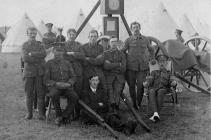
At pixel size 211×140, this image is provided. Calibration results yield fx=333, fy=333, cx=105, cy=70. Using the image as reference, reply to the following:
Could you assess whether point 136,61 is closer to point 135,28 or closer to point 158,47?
point 135,28

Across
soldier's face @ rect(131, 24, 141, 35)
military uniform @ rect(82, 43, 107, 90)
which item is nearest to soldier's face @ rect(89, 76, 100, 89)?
military uniform @ rect(82, 43, 107, 90)

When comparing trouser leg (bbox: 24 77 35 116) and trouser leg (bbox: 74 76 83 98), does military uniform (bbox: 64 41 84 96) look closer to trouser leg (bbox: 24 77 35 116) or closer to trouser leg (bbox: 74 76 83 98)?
trouser leg (bbox: 74 76 83 98)

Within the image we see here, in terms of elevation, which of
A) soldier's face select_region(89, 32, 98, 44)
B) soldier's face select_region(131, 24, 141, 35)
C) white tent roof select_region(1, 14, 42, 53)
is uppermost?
white tent roof select_region(1, 14, 42, 53)

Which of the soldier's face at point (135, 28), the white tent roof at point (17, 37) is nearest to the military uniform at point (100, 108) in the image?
the soldier's face at point (135, 28)

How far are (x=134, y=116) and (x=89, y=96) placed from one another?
0.80m

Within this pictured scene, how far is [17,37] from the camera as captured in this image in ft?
74.8

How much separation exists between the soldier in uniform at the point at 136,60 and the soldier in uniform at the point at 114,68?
38 centimetres

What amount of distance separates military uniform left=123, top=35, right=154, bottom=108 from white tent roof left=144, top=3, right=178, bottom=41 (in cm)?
1218

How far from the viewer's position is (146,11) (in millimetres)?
20656

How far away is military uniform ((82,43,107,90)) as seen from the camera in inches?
222

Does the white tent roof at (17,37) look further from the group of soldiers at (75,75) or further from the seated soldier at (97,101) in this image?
the seated soldier at (97,101)

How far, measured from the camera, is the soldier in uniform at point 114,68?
5673 millimetres

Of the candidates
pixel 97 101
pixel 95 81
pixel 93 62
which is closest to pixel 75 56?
pixel 93 62

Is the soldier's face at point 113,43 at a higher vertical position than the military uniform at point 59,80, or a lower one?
higher
